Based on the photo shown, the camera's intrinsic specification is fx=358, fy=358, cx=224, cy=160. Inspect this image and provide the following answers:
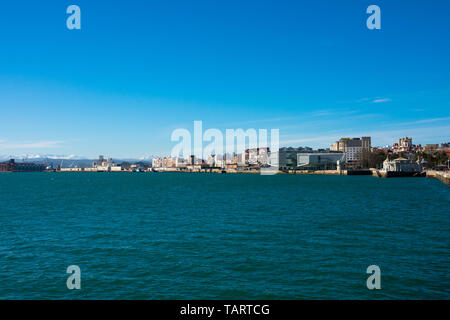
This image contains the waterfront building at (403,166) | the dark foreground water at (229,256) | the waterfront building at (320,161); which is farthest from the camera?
the waterfront building at (320,161)

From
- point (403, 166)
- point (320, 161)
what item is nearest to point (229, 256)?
point (403, 166)

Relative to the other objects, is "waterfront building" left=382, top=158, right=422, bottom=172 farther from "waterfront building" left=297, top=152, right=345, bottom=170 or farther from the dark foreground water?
the dark foreground water

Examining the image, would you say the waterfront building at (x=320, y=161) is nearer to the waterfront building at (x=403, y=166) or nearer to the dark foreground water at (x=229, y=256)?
the waterfront building at (x=403, y=166)

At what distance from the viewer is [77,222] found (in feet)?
90.1

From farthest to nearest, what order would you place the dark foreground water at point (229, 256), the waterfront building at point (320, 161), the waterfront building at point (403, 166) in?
1. the waterfront building at point (320, 161)
2. the waterfront building at point (403, 166)
3. the dark foreground water at point (229, 256)

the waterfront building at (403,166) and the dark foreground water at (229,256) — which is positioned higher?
the waterfront building at (403,166)

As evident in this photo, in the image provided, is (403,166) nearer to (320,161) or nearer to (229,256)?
(320,161)

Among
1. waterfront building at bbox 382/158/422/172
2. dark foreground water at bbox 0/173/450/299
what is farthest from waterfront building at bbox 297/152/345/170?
dark foreground water at bbox 0/173/450/299

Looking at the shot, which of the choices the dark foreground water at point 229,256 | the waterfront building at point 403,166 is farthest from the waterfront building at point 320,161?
the dark foreground water at point 229,256

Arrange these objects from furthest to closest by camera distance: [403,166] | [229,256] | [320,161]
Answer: [320,161]
[403,166]
[229,256]

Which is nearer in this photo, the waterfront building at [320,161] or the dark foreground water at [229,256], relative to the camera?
the dark foreground water at [229,256]
